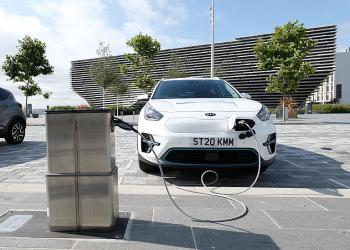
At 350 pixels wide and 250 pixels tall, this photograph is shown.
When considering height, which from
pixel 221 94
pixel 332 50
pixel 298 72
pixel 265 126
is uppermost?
pixel 332 50

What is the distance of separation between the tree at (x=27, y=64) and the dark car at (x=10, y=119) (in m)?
16.4

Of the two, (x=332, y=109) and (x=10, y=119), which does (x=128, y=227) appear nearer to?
(x=10, y=119)

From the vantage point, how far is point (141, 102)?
6.11 meters

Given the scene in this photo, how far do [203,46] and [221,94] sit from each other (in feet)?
156

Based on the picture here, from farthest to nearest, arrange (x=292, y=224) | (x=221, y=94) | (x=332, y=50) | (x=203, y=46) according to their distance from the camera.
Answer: (x=203, y=46), (x=332, y=50), (x=221, y=94), (x=292, y=224)

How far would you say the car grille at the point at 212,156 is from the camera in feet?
13.8

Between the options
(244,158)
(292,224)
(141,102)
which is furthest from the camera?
(141,102)

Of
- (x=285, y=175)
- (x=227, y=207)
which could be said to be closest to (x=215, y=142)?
(x=227, y=207)

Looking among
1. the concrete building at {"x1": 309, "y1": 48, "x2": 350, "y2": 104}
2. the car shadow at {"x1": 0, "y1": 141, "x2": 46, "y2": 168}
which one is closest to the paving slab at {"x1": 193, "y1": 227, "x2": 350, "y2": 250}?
the car shadow at {"x1": 0, "y1": 141, "x2": 46, "y2": 168}

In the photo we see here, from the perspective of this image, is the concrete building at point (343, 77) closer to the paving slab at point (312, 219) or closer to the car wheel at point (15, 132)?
the car wheel at point (15, 132)

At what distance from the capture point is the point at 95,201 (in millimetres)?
2715

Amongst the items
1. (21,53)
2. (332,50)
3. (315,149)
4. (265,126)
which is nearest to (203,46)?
(332,50)

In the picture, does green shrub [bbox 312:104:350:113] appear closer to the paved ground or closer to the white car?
the paved ground

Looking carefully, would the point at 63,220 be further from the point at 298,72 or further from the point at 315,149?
the point at 298,72
